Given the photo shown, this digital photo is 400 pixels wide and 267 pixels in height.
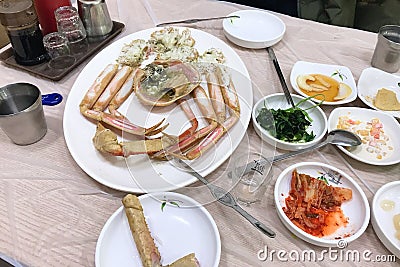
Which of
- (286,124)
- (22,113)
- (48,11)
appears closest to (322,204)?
(286,124)

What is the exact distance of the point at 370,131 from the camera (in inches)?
41.6

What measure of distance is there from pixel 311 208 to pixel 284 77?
52cm

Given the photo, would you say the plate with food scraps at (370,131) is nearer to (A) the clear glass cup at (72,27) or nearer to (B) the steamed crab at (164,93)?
(B) the steamed crab at (164,93)

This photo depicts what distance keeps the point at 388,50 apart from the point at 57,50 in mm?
1060

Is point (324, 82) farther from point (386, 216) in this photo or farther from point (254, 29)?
point (386, 216)

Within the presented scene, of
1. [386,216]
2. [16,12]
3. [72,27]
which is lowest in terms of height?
[386,216]

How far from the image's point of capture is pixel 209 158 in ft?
3.16

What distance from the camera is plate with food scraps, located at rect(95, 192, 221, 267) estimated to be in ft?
2.55

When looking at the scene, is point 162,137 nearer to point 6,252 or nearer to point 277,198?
point 277,198

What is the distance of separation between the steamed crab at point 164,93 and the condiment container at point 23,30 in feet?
0.82

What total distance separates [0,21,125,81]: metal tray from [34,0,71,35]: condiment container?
136 millimetres

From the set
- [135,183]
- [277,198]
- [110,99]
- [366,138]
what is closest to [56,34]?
[110,99]

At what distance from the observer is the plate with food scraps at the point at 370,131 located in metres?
0.98

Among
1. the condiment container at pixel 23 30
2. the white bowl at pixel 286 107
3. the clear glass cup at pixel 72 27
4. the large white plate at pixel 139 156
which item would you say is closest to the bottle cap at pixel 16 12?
the condiment container at pixel 23 30
